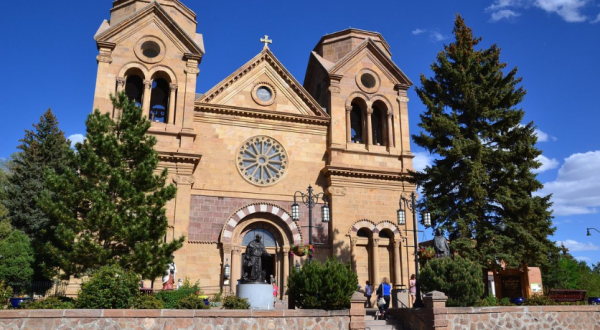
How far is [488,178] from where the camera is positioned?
23.4 meters

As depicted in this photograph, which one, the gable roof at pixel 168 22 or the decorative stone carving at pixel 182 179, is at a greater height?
the gable roof at pixel 168 22

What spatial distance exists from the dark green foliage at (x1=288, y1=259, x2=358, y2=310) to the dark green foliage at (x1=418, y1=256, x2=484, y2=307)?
2981 mm

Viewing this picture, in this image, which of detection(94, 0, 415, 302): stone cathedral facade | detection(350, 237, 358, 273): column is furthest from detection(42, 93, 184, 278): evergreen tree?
detection(350, 237, 358, 273): column

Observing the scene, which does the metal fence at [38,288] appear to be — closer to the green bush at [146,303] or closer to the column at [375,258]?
the green bush at [146,303]

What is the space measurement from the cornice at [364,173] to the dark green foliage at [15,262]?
18.3m

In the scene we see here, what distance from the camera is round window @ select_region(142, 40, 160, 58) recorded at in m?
28.1

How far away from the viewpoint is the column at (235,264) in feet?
81.1

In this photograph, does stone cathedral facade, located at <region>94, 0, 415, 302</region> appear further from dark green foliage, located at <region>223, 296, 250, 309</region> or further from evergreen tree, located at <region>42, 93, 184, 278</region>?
dark green foliage, located at <region>223, 296, 250, 309</region>

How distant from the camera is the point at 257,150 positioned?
91.9ft

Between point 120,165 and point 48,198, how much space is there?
290cm

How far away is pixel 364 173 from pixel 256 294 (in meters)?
12.9

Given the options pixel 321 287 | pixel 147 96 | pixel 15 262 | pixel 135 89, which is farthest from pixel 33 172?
pixel 321 287

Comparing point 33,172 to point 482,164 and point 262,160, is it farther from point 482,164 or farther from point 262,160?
point 482,164

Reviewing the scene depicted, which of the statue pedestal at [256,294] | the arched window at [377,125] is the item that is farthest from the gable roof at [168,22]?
the statue pedestal at [256,294]
